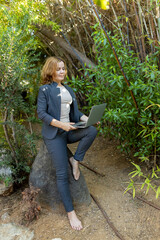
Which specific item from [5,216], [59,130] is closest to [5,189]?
[5,216]

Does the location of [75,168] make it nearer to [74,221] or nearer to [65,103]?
[74,221]

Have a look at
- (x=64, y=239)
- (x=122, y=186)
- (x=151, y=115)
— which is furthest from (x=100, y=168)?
(x=64, y=239)

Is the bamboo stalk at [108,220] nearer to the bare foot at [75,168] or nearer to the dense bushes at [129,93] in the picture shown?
the bare foot at [75,168]

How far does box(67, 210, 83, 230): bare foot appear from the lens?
6.56 ft

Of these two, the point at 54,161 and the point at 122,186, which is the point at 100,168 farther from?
the point at 54,161

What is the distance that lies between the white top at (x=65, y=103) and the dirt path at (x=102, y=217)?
2.94 feet

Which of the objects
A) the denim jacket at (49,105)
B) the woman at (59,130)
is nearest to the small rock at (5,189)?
the woman at (59,130)

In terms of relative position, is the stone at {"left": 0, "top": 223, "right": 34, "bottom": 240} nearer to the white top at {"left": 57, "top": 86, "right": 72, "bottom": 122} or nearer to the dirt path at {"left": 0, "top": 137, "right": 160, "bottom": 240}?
the dirt path at {"left": 0, "top": 137, "right": 160, "bottom": 240}

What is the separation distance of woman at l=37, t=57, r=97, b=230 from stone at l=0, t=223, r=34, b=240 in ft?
1.29

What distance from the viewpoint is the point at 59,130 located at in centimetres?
206

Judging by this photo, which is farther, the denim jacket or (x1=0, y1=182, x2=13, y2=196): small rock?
(x1=0, y1=182, x2=13, y2=196): small rock

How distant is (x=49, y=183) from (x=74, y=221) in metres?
0.44

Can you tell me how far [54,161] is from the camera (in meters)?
2.03

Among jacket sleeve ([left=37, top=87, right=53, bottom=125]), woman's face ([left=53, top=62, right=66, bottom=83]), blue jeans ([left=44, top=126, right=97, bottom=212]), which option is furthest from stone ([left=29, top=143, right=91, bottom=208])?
woman's face ([left=53, top=62, right=66, bottom=83])
